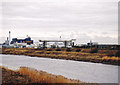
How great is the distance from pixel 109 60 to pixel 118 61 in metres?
2.40

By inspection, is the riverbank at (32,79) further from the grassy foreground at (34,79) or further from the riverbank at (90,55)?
the riverbank at (90,55)

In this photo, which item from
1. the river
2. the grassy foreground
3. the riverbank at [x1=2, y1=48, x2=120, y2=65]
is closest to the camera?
the grassy foreground

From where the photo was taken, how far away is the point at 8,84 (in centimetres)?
1505

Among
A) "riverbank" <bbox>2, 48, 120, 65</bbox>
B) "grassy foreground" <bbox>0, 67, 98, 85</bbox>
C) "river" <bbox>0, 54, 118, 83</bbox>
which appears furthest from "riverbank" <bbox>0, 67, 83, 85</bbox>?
"riverbank" <bbox>2, 48, 120, 65</bbox>

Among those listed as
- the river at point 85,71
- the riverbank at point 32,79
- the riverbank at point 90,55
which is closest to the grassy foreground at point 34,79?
the riverbank at point 32,79

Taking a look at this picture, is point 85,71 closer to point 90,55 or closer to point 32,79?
point 32,79

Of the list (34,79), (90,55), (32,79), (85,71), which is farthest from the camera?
(90,55)

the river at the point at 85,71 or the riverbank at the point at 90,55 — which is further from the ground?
the riverbank at the point at 90,55

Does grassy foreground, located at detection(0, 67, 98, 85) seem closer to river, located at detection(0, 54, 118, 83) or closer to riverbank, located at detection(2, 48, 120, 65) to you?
river, located at detection(0, 54, 118, 83)

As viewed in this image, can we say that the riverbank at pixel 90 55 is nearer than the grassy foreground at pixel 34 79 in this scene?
No

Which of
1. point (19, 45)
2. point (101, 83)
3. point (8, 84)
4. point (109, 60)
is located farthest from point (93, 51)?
point (19, 45)

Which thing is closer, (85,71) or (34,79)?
(34,79)

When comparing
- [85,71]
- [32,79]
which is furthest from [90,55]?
[32,79]

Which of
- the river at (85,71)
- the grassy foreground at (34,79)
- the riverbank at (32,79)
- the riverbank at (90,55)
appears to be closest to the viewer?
the grassy foreground at (34,79)
